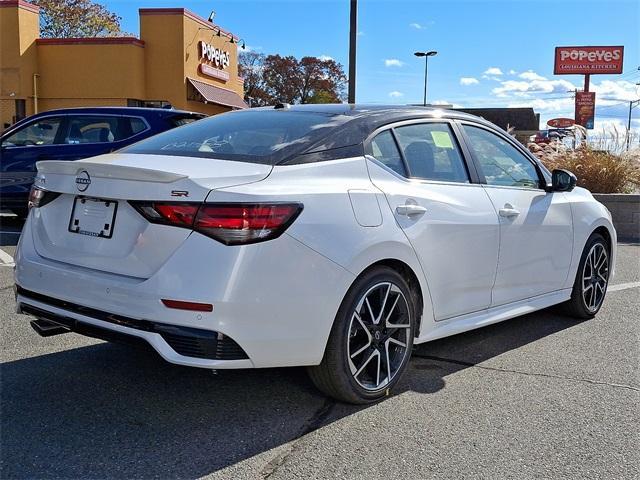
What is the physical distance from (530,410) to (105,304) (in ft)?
7.43

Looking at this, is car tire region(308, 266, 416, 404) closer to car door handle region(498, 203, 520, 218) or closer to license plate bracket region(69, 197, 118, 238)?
car door handle region(498, 203, 520, 218)

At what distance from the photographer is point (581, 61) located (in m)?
58.8

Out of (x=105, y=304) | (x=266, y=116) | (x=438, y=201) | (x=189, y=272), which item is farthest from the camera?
(x=266, y=116)

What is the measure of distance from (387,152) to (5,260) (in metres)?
5.10

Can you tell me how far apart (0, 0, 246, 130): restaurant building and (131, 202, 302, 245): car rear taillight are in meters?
22.7

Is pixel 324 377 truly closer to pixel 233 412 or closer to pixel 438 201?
pixel 233 412

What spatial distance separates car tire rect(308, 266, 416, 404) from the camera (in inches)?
129

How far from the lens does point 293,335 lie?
306 cm

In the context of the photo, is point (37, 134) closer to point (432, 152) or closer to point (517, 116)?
point (432, 152)

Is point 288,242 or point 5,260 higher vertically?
point 288,242

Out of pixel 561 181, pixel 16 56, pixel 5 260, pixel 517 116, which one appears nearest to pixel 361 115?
pixel 561 181

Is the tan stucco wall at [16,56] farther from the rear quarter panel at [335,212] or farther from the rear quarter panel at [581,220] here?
the rear quarter panel at [335,212]

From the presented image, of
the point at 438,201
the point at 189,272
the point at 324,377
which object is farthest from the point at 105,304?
the point at 438,201

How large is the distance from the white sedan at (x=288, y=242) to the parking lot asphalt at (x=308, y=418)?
0.94ft
